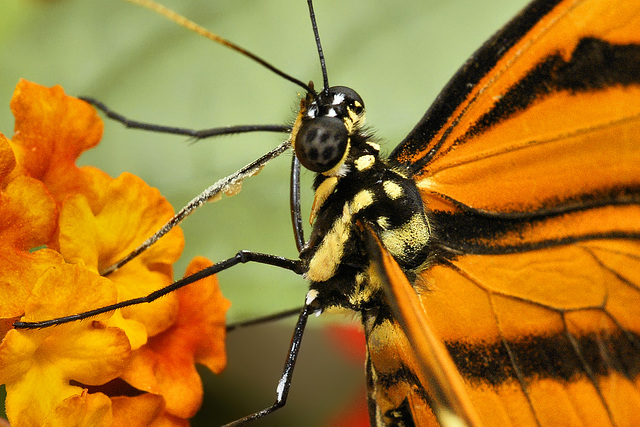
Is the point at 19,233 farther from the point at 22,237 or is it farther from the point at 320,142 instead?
the point at 320,142

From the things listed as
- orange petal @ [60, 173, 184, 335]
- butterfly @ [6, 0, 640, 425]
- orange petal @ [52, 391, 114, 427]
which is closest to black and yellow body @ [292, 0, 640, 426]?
→ butterfly @ [6, 0, 640, 425]

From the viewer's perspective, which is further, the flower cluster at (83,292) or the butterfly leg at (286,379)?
the butterfly leg at (286,379)

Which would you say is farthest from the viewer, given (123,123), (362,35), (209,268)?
(362,35)

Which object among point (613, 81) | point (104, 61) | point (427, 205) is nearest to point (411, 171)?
point (427, 205)

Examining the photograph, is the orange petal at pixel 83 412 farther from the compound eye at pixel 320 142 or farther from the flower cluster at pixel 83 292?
the compound eye at pixel 320 142

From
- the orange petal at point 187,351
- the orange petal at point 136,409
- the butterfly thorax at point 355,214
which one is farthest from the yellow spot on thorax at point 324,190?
the orange petal at point 136,409

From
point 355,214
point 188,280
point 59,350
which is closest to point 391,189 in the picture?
point 355,214

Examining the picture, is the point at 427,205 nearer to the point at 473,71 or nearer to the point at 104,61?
the point at 473,71
